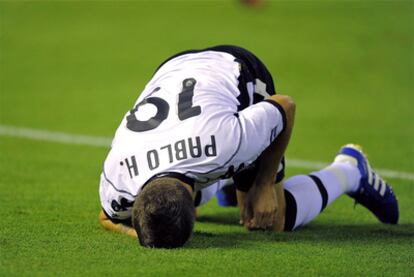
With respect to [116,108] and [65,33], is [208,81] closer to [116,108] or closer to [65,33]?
[116,108]

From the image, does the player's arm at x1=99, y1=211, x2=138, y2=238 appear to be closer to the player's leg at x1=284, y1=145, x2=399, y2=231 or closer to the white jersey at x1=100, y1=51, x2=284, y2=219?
the white jersey at x1=100, y1=51, x2=284, y2=219

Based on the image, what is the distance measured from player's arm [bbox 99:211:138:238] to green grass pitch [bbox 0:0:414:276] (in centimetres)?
5

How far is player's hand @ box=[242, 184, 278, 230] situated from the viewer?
5184 mm

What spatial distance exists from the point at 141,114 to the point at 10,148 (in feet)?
13.6

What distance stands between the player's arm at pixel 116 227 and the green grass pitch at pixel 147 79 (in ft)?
0.16

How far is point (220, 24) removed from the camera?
16766 millimetres

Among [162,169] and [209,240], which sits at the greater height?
[162,169]

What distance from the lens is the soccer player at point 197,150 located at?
4574 mm

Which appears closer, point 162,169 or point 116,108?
point 162,169

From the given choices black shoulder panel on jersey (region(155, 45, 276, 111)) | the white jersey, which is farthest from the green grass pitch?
black shoulder panel on jersey (region(155, 45, 276, 111))

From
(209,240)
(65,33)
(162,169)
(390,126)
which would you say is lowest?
(65,33)

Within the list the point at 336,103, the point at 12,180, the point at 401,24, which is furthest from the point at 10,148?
the point at 401,24

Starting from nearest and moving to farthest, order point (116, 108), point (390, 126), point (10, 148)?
point (10, 148)
point (390, 126)
point (116, 108)

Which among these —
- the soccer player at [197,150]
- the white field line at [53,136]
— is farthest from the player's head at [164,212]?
the white field line at [53,136]
